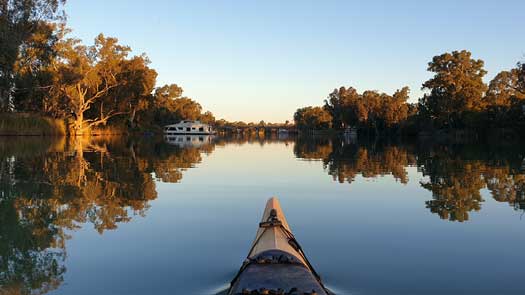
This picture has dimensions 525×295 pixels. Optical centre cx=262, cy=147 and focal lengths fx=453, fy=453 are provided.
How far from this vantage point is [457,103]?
241 ft

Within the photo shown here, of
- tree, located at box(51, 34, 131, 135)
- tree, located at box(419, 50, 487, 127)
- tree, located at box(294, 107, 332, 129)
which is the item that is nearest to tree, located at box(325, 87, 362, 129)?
tree, located at box(294, 107, 332, 129)

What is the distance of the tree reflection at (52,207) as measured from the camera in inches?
242

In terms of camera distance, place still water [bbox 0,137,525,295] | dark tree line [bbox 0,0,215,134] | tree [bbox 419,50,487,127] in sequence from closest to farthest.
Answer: still water [bbox 0,137,525,295], dark tree line [bbox 0,0,215,134], tree [bbox 419,50,487,127]

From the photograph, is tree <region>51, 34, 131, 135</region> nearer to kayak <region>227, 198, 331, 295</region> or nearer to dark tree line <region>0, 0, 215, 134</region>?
dark tree line <region>0, 0, 215, 134</region>

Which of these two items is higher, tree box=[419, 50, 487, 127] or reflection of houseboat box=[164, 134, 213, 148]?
tree box=[419, 50, 487, 127]

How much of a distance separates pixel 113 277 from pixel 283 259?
8.79 feet

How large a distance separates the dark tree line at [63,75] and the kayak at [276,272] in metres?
45.5

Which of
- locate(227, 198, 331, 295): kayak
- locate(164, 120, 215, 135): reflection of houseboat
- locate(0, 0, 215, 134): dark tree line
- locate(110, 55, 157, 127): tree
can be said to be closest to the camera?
locate(227, 198, 331, 295): kayak

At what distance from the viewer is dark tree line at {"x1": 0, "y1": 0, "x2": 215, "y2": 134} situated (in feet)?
151

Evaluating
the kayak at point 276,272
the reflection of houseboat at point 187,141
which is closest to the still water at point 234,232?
the kayak at point 276,272

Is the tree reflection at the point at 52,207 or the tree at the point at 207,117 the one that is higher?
the tree at the point at 207,117

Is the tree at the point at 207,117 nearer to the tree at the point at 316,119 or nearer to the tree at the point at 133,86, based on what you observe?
the tree at the point at 316,119

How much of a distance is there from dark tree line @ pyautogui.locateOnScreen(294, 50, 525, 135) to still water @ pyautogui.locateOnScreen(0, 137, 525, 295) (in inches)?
1974

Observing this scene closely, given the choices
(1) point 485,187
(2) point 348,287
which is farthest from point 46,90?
(2) point 348,287
